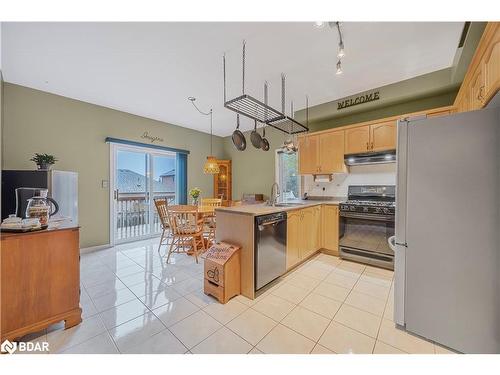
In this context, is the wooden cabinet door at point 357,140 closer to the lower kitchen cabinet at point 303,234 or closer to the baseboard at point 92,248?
the lower kitchen cabinet at point 303,234

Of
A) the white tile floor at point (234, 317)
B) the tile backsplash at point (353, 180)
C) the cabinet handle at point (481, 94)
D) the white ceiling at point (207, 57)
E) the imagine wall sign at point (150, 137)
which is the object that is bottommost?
the white tile floor at point (234, 317)

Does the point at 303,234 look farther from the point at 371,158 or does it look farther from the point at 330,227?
the point at 371,158

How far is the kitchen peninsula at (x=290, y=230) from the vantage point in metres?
2.10

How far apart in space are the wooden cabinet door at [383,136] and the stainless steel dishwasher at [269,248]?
195 cm

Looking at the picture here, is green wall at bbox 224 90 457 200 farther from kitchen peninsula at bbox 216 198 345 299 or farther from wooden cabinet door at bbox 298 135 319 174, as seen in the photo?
kitchen peninsula at bbox 216 198 345 299

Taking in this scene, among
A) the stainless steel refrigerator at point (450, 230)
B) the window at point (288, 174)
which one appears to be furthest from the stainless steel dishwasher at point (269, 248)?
the window at point (288, 174)

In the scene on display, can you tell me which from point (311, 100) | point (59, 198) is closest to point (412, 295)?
point (311, 100)

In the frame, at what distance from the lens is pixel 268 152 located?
197 inches

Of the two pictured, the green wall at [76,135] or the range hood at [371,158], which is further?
the range hood at [371,158]

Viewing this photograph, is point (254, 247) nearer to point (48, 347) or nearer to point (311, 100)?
point (48, 347)

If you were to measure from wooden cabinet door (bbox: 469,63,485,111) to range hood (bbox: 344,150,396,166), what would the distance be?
1181 millimetres

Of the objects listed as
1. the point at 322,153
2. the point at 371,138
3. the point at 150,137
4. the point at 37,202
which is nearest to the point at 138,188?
the point at 150,137

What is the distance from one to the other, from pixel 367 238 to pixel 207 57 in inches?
127

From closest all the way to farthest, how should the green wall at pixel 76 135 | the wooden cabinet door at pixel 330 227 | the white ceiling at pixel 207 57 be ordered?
the white ceiling at pixel 207 57, the green wall at pixel 76 135, the wooden cabinet door at pixel 330 227
